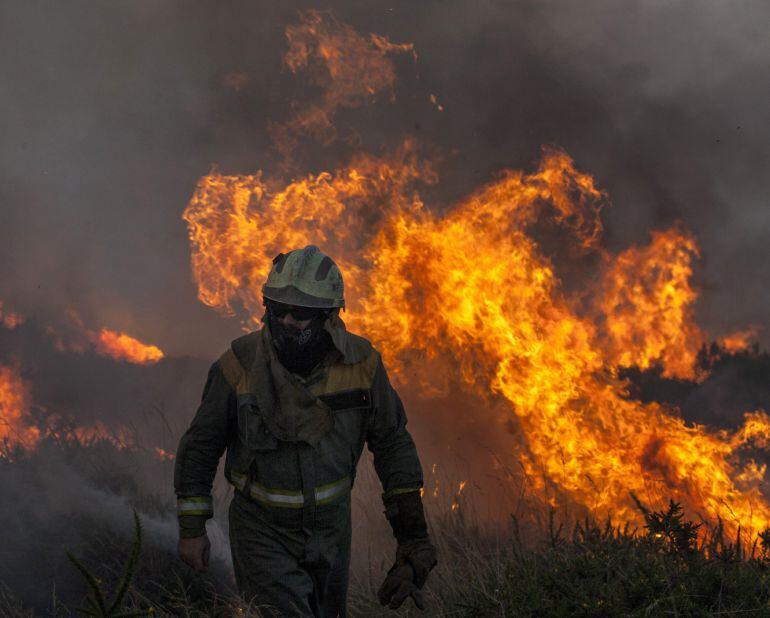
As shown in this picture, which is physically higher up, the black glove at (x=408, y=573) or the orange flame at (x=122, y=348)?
the orange flame at (x=122, y=348)

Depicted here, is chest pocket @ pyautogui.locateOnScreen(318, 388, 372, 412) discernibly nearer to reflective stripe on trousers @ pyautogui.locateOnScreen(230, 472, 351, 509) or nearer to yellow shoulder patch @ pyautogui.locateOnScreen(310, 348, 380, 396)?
yellow shoulder patch @ pyautogui.locateOnScreen(310, 348, 380, 396)

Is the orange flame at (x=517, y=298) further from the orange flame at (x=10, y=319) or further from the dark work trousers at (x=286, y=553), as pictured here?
the orange flame at (x=10, y=319)

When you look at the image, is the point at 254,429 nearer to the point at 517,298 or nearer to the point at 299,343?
the point at 299,343

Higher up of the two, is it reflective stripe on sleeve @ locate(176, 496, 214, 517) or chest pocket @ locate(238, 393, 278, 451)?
chest pocket @ locate(238, 393, 278, 451)

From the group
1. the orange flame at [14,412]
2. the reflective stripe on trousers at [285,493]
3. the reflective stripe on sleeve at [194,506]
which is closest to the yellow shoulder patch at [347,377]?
the reflective stripe on trousers at [285,493]

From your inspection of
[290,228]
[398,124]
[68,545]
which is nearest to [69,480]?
[68,545]

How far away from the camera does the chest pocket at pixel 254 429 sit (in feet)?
11.8

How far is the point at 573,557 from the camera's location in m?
4.33

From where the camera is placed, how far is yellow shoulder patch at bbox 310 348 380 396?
12.1 ft

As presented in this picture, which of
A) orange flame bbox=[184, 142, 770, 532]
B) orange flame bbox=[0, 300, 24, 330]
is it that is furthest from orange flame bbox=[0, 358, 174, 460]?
orange flame bbox=[0, 300, 24, 330]

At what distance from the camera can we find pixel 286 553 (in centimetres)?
367

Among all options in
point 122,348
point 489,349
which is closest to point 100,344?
point 122,348

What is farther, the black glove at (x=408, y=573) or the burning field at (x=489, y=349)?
the burning field at (x=489, y=349)

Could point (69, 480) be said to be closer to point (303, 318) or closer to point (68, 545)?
point (68, 545)
